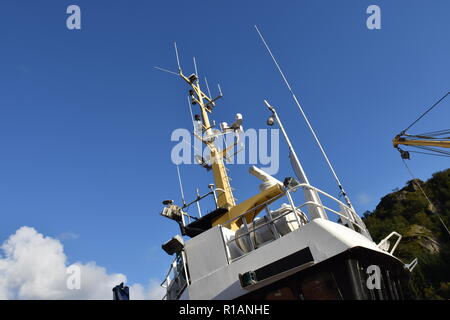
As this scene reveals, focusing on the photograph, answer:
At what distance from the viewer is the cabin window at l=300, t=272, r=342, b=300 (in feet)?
22.2

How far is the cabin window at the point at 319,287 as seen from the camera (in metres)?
6.76

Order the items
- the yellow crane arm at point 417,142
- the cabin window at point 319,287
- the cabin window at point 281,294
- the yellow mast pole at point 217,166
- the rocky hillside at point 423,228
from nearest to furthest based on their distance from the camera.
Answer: the cabin window at point 319,287 < the cabin window at point 281,294 < the yellow mast pole at point 217,166 < the yellow crane arm at point 417,142 < the rocky hillside at point 423,228

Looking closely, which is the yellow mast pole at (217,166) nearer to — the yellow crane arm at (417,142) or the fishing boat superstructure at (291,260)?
the fishing boat superstructure at (291,260)

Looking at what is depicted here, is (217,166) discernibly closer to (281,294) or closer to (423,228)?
(281,294)

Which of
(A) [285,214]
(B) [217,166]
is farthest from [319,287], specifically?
(B) [217,166]

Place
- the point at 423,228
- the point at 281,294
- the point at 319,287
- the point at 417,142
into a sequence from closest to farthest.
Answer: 1. the point at 319,287
2. the point at 281,294
3. the point at 417,142
4. the point at 423,228

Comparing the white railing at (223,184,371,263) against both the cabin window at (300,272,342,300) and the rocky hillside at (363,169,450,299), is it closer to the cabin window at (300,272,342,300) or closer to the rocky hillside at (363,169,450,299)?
the cabin window at (300,272,342,300)

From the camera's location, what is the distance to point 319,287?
22.7 feet

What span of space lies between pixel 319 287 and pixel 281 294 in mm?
886

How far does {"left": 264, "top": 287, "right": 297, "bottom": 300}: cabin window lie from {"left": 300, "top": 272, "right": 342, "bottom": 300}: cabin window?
0.94 ft

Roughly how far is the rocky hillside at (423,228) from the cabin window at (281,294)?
1975cm

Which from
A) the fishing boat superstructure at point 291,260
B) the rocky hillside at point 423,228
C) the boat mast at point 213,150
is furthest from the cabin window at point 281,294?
the rocky hillside at point 423,228

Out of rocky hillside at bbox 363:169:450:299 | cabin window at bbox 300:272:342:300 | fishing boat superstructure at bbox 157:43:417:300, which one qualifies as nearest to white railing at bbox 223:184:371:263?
fishing boat superstructure at bbox 157:43:417:300
